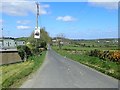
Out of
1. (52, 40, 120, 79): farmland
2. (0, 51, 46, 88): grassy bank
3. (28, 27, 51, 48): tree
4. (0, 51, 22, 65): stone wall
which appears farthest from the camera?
(28, 27, 51, 48): tree

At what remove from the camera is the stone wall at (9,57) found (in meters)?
43.9

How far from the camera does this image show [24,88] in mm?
13828

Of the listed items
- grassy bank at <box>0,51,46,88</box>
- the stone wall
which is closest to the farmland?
grassy bank at <box>0,51,46,88</box>

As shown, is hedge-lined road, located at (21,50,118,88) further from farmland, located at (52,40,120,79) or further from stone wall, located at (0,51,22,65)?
stone wall, located at (0,51,22,65)

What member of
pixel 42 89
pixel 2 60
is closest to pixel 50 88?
pixel 42 89

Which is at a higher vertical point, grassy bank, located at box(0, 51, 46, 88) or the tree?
the tree

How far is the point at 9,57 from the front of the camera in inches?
1829

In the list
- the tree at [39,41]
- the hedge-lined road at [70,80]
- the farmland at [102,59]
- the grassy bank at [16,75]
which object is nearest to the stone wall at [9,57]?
the farmland at [102,59]

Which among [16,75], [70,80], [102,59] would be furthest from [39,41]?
[70,80]

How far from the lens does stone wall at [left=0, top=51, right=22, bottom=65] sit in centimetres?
4394

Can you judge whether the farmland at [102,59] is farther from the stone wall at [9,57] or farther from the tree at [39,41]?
the tree at [39,41]

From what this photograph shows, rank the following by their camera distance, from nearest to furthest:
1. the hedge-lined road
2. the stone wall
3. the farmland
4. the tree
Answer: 1. the hedge-lined road
2. the farmland
3. the stone wall
4. the tree

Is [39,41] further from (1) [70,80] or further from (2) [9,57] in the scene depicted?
(1) [70,80]

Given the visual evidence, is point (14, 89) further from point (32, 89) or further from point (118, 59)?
point (118, 59)
